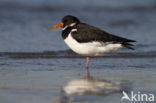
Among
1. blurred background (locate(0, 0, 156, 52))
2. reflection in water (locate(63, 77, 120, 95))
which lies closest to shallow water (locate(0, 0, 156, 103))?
blurred background (locate(0, 0, 156, 52))

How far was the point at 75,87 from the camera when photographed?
19.1 feet

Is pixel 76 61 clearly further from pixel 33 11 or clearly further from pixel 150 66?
pixel 33 11

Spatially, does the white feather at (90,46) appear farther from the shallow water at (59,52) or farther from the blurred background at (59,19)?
the blurred background at (59,19)

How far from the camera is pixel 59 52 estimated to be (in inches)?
372

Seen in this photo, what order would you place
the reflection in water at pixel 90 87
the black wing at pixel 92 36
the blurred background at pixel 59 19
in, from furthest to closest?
the blurred background at pixel 59 19 < the black wing at pixel 92 36 < the reflection in water at pixel 90 87

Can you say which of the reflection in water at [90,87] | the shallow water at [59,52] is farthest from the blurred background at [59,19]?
the reflection in water at [90,87]

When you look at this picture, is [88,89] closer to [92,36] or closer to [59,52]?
[92,36]

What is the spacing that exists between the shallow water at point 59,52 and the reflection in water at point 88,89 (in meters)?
0.05

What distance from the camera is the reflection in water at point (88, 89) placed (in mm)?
5187

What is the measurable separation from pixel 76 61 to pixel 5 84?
2655 mm

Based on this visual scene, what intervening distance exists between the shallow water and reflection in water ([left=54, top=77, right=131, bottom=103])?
49mm

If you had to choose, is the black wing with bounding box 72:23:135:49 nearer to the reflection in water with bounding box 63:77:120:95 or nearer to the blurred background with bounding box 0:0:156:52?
the reflection in water with bounding box 63:77:120:95

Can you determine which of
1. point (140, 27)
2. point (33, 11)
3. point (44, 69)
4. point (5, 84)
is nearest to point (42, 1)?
point (33, 11)

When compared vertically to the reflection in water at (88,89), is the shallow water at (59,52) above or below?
above
